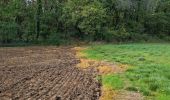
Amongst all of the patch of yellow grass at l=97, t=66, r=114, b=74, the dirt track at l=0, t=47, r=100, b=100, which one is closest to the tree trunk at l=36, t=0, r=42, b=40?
the dirt track at l=0, t=47, r=100, b=100

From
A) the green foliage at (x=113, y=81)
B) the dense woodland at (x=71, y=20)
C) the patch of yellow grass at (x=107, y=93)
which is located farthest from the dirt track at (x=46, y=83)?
the dense woodland at (x=71, y=20)

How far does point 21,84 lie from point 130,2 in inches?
2012

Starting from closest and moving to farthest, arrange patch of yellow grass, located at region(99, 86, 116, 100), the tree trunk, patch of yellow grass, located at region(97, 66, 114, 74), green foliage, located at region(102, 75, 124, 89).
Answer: patch of yellow grass, located at region(99, 86, 116, 100) → green foliage, located at region(102, 75, 124, 89) → patch of yellow grass, located at region(97, 66, 114, 74) → the tree trunk

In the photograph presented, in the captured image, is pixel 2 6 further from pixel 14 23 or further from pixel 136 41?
pixel 136 41

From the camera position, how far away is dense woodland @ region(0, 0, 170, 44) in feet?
195

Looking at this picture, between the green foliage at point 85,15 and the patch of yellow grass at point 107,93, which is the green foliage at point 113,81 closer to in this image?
the patch of yellow grass at point 107,93

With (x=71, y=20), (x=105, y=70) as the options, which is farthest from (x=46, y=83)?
(x=71, y=20)

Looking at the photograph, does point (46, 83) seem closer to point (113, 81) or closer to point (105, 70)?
point (113, 81)

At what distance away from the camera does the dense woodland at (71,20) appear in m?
59.4

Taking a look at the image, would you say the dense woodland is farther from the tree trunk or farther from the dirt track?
the dirt track

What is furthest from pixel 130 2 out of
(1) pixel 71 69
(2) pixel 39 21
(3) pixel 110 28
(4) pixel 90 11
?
(1) pixel 71 69

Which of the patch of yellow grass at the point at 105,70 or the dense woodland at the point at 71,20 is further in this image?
the dense woodland at the point at 71,20

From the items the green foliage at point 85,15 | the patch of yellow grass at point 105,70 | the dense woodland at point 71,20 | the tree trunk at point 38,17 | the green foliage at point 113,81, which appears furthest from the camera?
the tree trunk at point 38,17

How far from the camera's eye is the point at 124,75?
21297 millimetres
